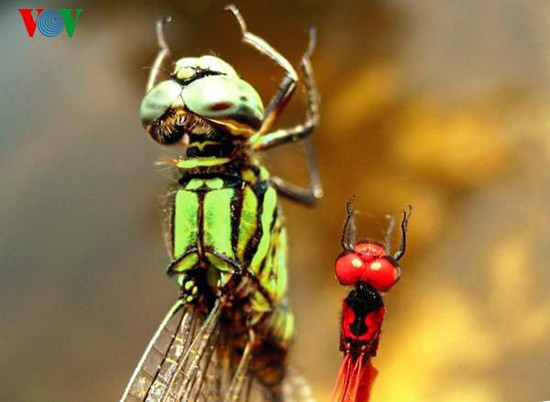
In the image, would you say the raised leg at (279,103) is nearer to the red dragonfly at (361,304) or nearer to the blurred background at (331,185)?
the blurred background at (331,185)

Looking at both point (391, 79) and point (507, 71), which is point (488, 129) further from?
point (391, 79)

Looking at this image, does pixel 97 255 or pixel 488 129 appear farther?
pixel 97 255

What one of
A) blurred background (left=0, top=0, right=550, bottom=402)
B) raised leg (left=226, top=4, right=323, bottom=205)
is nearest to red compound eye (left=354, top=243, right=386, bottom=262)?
raised leg (left=226, top=4, right=323, bottom=205)

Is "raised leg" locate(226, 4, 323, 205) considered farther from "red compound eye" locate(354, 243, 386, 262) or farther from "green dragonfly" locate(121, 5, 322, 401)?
"red compound eye" locate(354, 243, 386, 262)

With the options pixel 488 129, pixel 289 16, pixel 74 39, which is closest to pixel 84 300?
pixel 74 39

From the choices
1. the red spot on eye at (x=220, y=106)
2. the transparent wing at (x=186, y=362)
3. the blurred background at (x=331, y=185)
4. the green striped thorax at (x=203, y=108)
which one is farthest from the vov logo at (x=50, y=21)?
the transparent wing at (x=186, y=362)

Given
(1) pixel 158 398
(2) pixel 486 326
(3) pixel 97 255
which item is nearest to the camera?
(1) pixel 158 398

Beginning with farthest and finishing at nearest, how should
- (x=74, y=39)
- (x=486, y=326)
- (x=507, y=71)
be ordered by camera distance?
(x=74, y=39), (x=507, y=71), (x=486, y=326)
